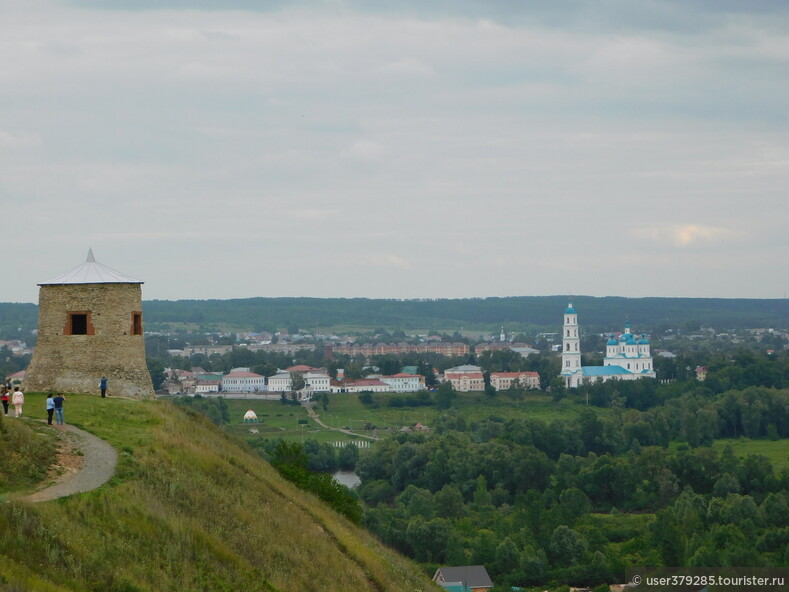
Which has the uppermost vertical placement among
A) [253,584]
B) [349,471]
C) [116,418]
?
[116,418]

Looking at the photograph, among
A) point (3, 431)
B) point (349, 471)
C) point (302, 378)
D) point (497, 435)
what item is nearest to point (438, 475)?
point (349, 471)

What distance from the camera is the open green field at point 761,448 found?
72.3 m

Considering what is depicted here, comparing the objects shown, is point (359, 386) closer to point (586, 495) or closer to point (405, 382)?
point (405, 382)

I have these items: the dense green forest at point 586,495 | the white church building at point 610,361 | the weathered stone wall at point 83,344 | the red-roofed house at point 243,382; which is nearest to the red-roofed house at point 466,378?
the white church building at point 610,361

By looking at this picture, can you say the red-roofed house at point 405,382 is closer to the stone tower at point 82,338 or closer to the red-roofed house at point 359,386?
the red-roofed house at point 359,386

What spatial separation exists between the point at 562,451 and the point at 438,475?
1466 centimetres

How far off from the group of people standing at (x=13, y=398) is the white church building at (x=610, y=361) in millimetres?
109058

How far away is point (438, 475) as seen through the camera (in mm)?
61219

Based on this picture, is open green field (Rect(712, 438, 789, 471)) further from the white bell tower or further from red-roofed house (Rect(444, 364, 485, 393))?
the white bell tower

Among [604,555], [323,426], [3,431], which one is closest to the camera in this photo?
[3,431]

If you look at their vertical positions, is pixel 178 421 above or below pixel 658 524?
above

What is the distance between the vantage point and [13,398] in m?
19.6

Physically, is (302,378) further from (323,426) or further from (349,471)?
(349,471)

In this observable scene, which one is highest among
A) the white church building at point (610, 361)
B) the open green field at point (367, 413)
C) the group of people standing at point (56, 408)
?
the group of people standing at point (56, 408)
